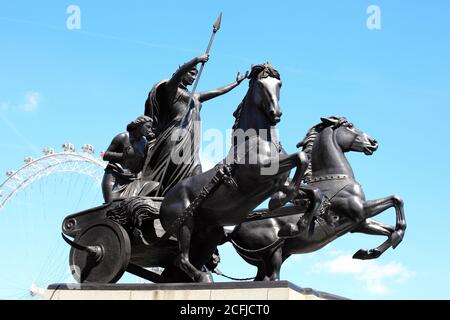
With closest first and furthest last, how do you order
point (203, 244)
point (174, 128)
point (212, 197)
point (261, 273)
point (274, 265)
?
point (212, 197) < point (203, 244) < point (274, 265) < point (261, 273) < point (174, 128)

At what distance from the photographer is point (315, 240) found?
11820 millimetres

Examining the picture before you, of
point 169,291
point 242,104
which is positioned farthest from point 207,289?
point 242,104

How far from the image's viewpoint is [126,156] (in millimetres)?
11898

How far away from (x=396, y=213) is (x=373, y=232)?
0.44m

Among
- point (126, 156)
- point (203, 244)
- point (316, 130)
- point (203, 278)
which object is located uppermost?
point (316, 130)

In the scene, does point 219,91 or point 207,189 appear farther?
point 219,91

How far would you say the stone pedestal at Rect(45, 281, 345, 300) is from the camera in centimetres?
916

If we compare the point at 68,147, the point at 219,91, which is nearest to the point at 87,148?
the point at 68,147

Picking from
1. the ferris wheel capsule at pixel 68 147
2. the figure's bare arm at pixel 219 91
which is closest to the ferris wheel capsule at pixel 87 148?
the ferris wheel capsule at pixel 68 147

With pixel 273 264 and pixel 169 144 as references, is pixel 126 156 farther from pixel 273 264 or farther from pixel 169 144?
pixel 273 264

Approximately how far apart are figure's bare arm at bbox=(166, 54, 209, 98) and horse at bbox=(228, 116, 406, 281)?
7.49ft

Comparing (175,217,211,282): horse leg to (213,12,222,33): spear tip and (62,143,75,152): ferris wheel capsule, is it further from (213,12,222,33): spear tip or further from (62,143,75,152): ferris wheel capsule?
(62,143,75,152): ferris wheel capsule
